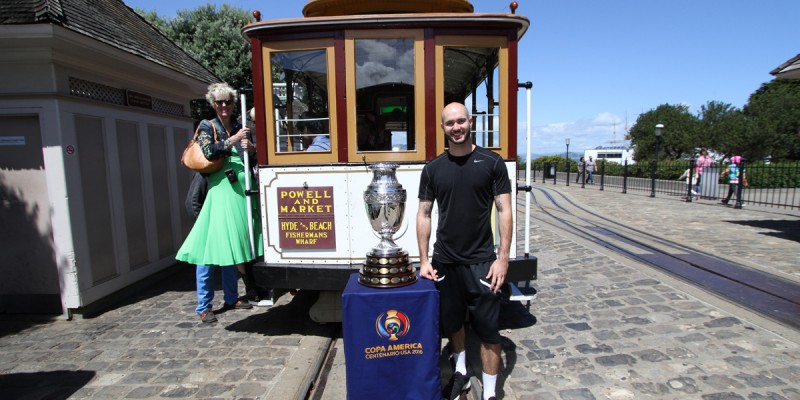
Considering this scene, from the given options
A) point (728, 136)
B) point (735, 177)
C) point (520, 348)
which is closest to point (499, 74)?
point (520, 348)

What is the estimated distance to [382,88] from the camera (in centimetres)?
433

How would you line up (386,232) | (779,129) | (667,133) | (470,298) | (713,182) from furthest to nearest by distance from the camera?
(667,133)
(779,129)
(713,182)
(386,232)
(470,298)

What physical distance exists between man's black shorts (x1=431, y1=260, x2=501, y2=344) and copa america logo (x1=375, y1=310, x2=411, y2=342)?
0.42 m

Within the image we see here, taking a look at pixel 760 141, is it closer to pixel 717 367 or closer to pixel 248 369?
pixel 717 367

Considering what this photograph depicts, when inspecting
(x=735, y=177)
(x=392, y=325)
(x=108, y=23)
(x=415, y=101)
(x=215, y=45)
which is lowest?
(x=392, y=325)

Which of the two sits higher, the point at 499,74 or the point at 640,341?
the point at 499,74

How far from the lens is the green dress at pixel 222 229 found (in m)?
4.35

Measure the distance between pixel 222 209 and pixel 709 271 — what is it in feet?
20.9

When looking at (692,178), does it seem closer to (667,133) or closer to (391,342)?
(391,342)

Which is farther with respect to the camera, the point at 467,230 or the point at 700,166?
the point at 700,166

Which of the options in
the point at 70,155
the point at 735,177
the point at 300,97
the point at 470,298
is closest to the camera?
the point at 470,298

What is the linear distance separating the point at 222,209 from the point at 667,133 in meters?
61.9

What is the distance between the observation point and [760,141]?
32688 millimetres

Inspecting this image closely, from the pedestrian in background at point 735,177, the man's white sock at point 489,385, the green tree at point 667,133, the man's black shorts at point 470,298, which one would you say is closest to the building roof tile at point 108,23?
the man's black shorts at point 470,298
